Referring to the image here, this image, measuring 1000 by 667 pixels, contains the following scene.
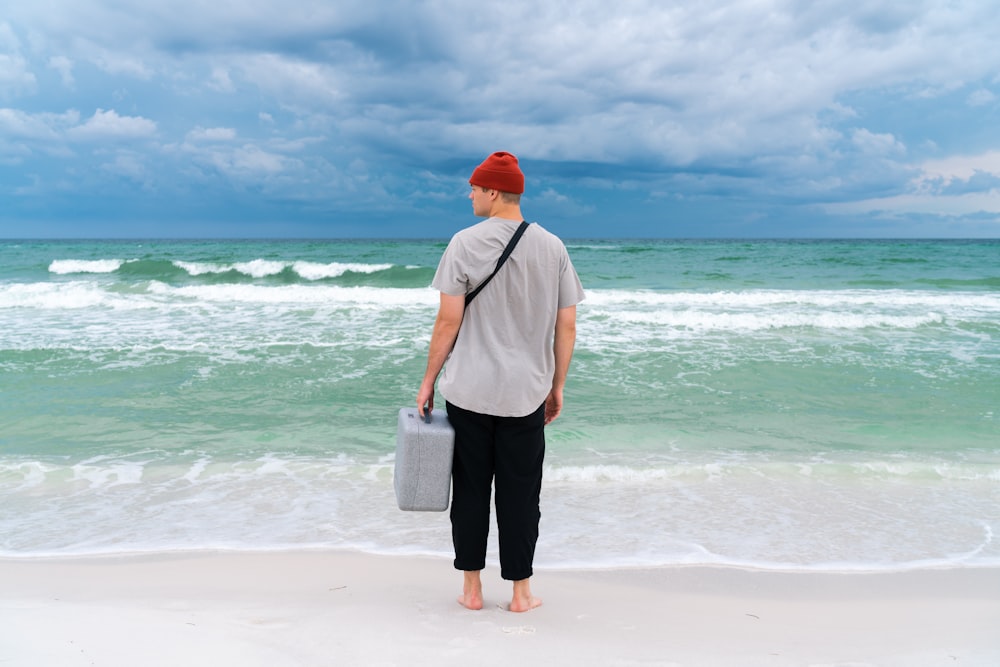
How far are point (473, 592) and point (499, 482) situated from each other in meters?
0.54

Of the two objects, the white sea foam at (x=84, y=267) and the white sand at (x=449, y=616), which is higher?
the white sea foam at (x=84, y=267)

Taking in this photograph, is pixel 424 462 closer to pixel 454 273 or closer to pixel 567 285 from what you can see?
pixel 454 273

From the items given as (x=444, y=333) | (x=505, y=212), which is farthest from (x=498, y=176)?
(x=444, y=333)

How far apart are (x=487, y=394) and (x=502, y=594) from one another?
44.7 inches

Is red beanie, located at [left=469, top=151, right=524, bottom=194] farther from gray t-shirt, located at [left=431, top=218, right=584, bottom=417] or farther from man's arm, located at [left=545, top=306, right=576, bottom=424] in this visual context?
man's arm, located at [left=545, top=306, right=576, bottom=424]

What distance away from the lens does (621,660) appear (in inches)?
107

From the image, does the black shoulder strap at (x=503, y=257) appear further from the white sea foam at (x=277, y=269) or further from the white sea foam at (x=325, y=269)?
the white sea foam at (x=277, y=269)

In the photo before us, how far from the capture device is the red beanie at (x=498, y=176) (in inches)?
115

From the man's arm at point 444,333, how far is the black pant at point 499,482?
0.52ft

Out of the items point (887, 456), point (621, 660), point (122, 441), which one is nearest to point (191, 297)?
point (122, 441)

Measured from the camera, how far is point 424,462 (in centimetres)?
298

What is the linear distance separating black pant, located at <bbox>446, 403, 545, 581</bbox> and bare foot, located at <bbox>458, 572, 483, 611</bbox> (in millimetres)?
79

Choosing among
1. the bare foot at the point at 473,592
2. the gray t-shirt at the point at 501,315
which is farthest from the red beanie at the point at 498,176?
the bare foot at the point at 473,592

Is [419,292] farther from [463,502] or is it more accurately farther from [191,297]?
[463,502]
